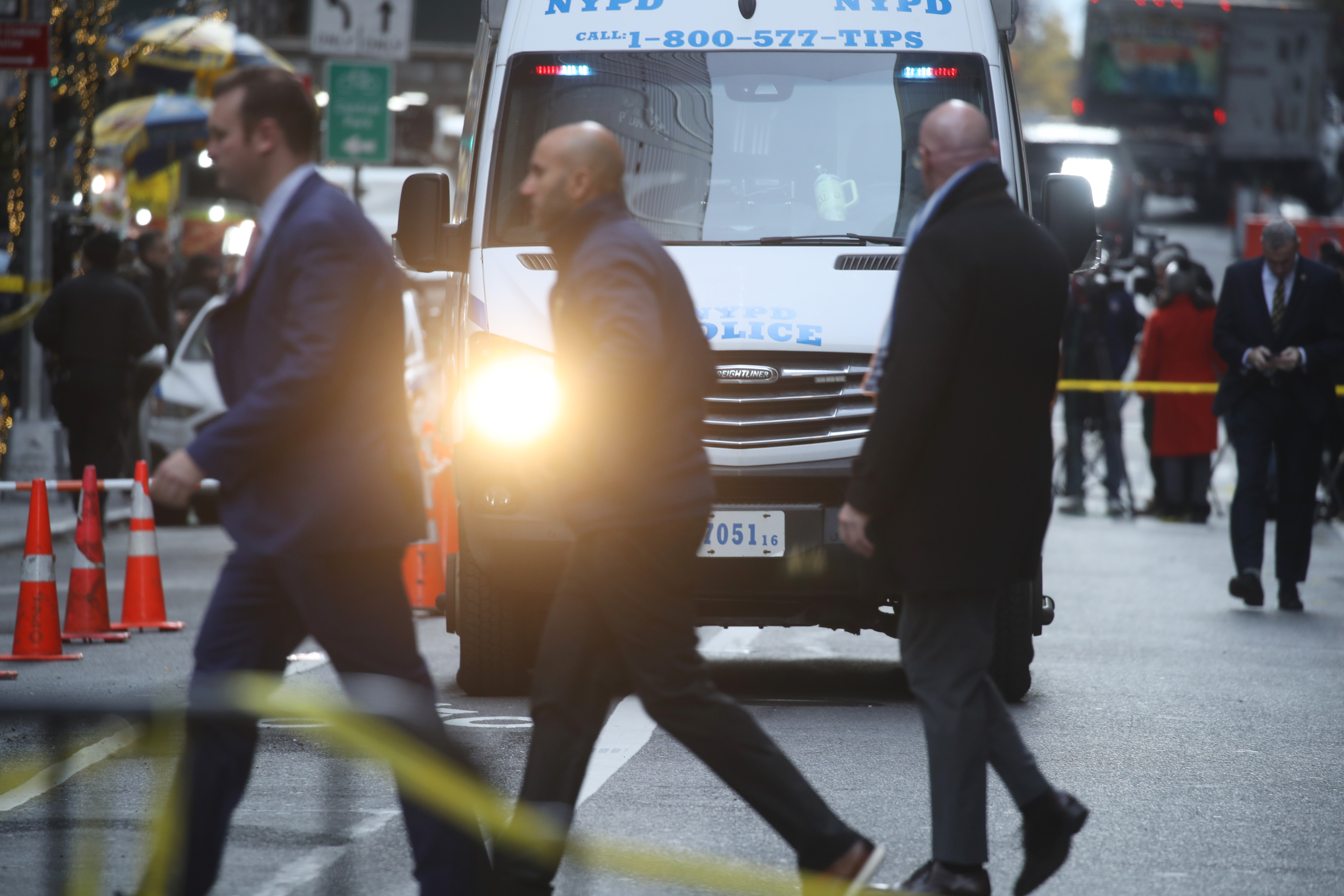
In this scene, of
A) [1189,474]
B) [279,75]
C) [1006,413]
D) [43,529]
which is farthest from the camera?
[1189,474]

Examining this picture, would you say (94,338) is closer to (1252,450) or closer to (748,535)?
(1252,450)

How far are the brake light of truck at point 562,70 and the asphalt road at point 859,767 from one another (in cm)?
244

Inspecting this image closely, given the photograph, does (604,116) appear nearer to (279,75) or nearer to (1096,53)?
(279,75)

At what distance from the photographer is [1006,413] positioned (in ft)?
16.6

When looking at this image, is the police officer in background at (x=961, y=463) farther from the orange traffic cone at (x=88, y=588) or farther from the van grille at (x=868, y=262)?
the orange traffic cone at (x=88, y=588)

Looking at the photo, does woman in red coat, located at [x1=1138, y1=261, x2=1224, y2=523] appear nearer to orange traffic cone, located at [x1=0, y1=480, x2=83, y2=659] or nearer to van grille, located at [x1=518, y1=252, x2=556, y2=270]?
van grille, located at [x1=518, y1=252, x2=556, y2=270]

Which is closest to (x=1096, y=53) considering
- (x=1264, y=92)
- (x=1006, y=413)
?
(x=1264, y=92)

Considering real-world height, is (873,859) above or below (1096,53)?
below

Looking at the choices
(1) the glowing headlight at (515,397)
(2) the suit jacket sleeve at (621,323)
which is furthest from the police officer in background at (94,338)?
(2) the suit jacket sleeve at (621,323)

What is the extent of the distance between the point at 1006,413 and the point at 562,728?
126cm

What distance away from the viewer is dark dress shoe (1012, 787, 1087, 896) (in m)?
5.10

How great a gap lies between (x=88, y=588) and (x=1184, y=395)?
1045 centimetres

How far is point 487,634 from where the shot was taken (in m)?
8.20

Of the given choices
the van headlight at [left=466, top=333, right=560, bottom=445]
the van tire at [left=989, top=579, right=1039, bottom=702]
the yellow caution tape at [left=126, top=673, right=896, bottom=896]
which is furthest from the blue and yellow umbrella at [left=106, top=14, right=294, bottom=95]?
the yellow caution tape at [left=126, top=673, right=896, bottom=896]
